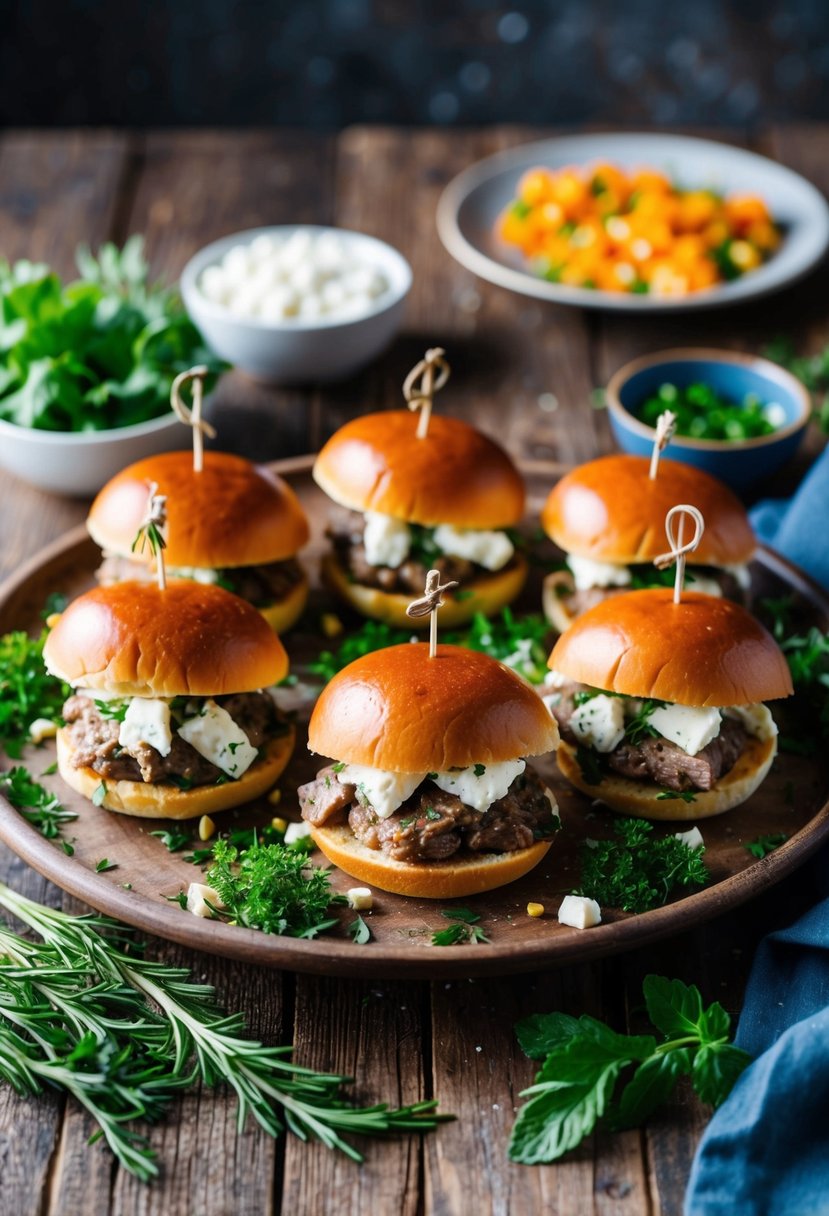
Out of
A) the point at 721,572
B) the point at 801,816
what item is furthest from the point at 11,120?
the point at 801,816

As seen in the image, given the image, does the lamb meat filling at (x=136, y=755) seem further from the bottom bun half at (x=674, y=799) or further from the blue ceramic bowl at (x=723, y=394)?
the blue ceramic bowl at (x=723, y=394)

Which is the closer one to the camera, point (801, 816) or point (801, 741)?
point (801, 816)

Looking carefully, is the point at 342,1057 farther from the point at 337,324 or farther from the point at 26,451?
the point at 337,324

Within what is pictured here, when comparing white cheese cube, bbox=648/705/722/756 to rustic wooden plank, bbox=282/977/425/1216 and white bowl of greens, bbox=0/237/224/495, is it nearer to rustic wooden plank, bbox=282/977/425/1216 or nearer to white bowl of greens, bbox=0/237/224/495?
rustic wooden plank, bbox=282/977/425/1216

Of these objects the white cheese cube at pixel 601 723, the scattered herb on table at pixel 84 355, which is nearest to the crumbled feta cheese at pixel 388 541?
the white cheese cube at pixel 601 723

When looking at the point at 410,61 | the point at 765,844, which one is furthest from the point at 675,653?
the point at 410,61

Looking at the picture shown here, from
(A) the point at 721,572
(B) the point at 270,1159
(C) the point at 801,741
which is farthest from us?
(A) the point at 721,572

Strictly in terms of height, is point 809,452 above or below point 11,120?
above
